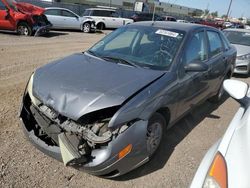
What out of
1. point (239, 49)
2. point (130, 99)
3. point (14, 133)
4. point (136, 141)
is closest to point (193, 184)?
point (136, 141)

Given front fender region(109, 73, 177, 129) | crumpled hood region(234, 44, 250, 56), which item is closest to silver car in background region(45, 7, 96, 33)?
crumpled hood region(234, 44, 250, 56)

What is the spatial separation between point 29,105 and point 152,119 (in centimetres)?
151

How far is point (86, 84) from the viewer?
2.70m

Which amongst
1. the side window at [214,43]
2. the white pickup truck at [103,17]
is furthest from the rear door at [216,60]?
the white pickup truck at [103,17]

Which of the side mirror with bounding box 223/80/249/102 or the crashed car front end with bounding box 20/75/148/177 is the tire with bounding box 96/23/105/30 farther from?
the side mirror with bounding box 223/80/249/102

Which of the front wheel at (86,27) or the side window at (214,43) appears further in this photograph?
the front wheel at (86,27)

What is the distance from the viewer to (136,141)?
98.7 inches

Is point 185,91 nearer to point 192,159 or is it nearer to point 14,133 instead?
point 192,159

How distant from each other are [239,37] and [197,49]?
257 inches

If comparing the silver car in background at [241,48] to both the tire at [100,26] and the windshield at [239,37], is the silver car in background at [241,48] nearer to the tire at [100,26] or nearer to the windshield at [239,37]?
the windshield at [239,37]

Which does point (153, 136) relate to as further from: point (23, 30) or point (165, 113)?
point (23, 30)

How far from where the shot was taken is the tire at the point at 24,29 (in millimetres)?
11781

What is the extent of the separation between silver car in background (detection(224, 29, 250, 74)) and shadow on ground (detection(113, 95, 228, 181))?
3.22m

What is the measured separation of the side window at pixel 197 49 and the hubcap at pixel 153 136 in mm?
1091
